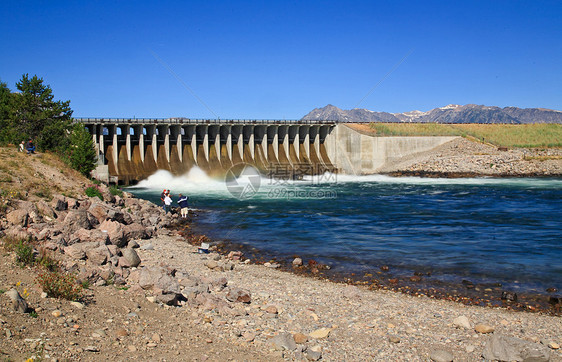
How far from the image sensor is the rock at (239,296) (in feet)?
41.1

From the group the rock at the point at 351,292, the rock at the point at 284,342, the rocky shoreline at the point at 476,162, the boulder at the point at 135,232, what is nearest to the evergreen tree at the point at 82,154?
the boulder at the point at 135,232

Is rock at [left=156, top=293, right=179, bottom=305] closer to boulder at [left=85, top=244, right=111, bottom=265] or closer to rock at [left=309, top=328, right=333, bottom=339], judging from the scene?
boulder at [left=85, top=244, right=111, bottom=265]

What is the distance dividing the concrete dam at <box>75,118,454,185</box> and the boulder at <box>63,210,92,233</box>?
38836 millimetres

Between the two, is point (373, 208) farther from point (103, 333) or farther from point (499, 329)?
point (103, 333)

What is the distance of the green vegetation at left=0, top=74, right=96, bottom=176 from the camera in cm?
4033

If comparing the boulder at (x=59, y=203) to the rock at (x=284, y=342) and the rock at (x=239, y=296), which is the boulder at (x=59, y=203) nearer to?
the rock at (x=239, y=296)

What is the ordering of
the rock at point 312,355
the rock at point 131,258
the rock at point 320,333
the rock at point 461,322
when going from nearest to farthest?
1. the rock at point 312,355
2. the rock at point 320,333
3. the rock at point 461,322
4. the rock at point 131,258

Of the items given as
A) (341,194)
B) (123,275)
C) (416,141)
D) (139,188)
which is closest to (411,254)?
(123,275)

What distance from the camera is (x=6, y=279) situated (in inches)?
416

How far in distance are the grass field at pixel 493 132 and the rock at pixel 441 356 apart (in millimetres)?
62208

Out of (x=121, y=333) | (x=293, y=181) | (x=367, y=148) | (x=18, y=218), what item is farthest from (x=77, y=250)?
(x=367, y=148)

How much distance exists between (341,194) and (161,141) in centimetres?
3038

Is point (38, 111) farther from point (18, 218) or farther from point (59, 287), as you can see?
point (59, 287)

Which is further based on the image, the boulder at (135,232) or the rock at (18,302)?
the boulder at (135,232)
